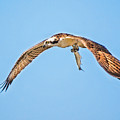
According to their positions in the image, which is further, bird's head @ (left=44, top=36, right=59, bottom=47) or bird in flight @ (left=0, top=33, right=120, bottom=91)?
bird's head @ (left=44, top=36, right=59, bottom=47)

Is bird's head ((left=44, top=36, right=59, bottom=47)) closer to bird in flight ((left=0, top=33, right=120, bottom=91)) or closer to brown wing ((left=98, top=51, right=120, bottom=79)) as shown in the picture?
bird in flight ((left=0, top=33, right=120, bottom=91))

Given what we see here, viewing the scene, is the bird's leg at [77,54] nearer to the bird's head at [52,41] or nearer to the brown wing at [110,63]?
the bird's head at [52,41]

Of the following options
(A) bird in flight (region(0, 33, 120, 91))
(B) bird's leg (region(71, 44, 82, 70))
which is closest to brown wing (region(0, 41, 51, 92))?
(A) bird in flight (region(0, 33, 120, 91))

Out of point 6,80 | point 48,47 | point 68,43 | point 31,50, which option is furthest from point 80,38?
point 6,80

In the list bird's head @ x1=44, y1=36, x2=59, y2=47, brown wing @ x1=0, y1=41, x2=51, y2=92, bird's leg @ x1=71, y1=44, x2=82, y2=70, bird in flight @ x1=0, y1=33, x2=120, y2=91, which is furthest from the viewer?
brown wing @ x1=0, y1=41, x2=51, y2=92

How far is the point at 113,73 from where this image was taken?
367 inches

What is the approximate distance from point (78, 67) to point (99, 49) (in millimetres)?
2386

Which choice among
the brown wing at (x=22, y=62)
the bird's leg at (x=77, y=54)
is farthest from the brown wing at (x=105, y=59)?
the brown wing at (x=22, y=62)

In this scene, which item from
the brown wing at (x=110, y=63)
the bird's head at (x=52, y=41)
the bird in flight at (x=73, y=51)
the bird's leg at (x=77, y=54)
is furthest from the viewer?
the bird's leg at (x=77, y=54)

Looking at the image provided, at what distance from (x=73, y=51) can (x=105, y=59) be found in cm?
277

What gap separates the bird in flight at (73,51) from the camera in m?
9.84

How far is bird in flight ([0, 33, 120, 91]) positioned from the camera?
32.3ft

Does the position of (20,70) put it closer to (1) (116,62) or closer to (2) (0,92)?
(2) (0,92)

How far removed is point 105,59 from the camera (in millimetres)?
10094
